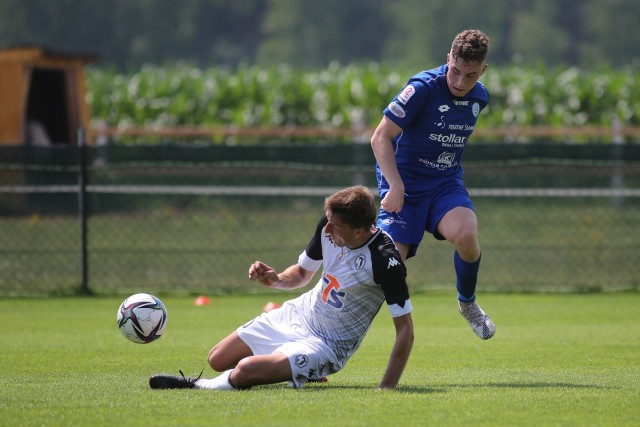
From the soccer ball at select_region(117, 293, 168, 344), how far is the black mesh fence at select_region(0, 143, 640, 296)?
6.31 m

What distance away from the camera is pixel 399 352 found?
245 inches

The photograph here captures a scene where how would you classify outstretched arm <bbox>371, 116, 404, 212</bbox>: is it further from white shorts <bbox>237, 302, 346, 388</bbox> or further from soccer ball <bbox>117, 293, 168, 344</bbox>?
soccer ball <bbox>117, 293, 168, 344</bbox>

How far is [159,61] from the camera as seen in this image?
2411 inches

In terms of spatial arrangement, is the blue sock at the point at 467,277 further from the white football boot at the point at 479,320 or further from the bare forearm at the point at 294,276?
the bare forearm at the point at 294,276

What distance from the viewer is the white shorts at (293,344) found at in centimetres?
634

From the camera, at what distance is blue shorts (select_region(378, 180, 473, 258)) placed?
24.8 ft

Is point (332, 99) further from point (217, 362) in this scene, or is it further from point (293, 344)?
point (293, 344)

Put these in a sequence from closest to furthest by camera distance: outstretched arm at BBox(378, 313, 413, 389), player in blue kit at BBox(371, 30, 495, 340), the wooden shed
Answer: outstretched arm at BBox(378, 313, 413, 389)
player in blue kit at BBox(371, 30, 495, 340)
the wooden shed

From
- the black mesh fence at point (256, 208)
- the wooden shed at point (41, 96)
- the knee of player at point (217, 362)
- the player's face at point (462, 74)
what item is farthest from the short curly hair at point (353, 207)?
the wooden shed at point (41, 96)

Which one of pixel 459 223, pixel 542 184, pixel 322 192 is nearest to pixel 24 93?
pixel 322 192

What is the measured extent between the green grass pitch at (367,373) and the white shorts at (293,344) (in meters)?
0.13

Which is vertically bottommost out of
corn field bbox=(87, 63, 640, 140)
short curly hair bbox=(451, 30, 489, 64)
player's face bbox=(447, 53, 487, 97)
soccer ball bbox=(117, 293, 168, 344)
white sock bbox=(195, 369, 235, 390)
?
corn field bbox=(87, 63, 640, 140)

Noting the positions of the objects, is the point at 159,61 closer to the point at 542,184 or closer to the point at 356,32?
the point at 356,32

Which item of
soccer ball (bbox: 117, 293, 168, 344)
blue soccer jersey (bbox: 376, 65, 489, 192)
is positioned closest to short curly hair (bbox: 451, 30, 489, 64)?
blue soccer jersey (bbox: 376, 65, 489, 192)
